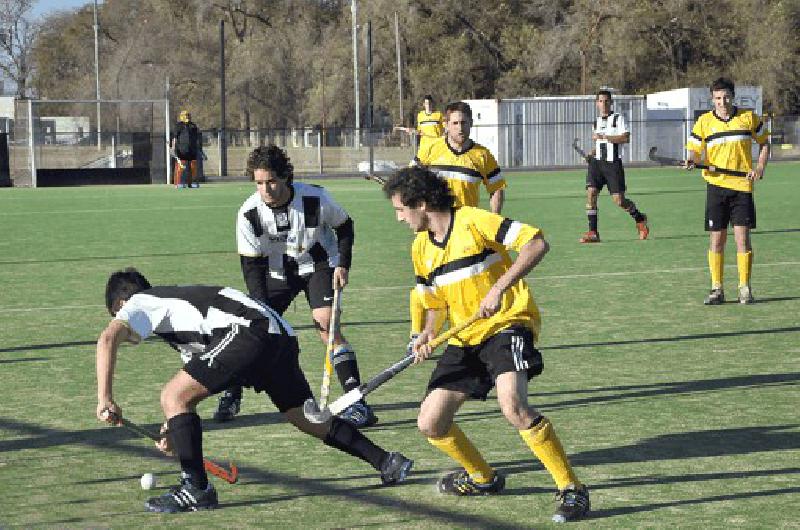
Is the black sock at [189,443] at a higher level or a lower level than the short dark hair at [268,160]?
lower

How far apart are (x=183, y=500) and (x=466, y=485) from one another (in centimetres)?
137

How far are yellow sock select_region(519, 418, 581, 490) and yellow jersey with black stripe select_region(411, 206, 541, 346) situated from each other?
0.54 meters

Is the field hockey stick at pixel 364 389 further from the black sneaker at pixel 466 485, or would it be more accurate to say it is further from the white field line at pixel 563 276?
the white field line at pixel 563 276

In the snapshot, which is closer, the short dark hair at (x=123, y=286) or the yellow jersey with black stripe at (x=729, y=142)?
the short dark hair at (x=123, y=286)

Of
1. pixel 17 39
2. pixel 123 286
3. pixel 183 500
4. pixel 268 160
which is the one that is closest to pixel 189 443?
pixel 183 500

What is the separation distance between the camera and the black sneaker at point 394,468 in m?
6.88

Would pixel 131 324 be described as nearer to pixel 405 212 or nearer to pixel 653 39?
pixel 405 212

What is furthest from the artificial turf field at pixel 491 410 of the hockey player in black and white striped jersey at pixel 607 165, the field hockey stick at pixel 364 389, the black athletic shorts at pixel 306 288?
the hockey player in black and white striped jersey at pixel 607 165

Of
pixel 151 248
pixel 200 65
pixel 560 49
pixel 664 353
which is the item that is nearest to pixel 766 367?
pixel 664 353

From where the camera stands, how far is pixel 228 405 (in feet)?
28.9

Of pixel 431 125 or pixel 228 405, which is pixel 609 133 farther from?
pixel 228 405

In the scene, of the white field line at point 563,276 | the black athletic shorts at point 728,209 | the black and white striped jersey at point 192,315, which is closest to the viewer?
the black and white striped jersey at point 192,315

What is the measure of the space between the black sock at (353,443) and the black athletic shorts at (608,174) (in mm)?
14521

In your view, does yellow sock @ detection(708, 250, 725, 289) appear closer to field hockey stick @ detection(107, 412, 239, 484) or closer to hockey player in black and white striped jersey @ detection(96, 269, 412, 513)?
field hockey stick @ detection(107, 412, 239, 484)
